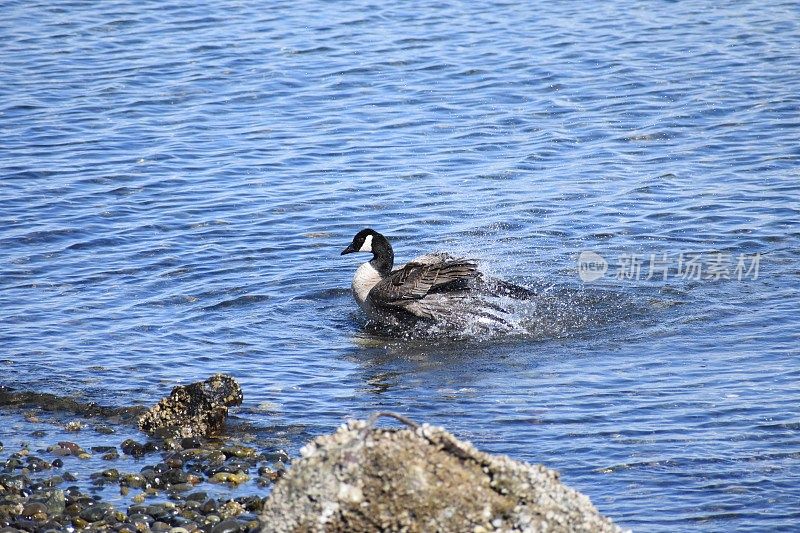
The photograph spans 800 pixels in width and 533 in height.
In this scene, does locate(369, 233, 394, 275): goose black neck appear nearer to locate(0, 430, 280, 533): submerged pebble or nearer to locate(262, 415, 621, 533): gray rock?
locate(0, 430, 280, 533): submerged pebble

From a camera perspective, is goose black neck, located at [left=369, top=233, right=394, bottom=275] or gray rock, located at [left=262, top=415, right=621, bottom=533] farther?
goose black neck, located at [left=369, top=233, right=394, bottom=275]

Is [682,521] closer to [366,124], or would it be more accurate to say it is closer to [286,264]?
[286,264]

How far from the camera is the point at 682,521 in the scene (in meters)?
6.84

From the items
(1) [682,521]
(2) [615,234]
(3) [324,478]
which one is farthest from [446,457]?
(2) [615,234]

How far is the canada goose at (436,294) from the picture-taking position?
11.2 metres

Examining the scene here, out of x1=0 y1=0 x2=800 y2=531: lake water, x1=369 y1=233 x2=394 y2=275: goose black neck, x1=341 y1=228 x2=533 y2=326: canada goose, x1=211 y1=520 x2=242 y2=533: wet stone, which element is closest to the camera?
x1=211 y1=520 x2=242 y2=533: wet stone

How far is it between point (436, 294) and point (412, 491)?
6633 mm

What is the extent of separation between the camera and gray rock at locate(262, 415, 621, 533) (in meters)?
4.81

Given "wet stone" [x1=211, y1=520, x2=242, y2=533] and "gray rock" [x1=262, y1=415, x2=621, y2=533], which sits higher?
"gray rock" [x1=262, y1=415, x2=621, y2=533]

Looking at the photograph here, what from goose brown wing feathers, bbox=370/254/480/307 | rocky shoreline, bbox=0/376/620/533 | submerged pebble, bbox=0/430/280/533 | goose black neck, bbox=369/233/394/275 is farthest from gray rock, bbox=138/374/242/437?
goose black neck, bbox=369/233/394/275

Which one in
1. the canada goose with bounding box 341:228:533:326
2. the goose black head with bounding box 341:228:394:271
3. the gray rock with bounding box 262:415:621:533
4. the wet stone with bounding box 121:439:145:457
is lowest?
the canada goose with bounding box 341:228:533:326

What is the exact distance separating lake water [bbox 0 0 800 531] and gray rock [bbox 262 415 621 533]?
2.12 meters

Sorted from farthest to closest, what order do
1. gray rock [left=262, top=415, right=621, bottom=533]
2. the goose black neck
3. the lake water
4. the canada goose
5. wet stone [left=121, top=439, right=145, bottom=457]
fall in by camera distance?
the goose black neck < the canada goose < the lake water < wet stone [left=121, top=439, right=145, bottom=457] < gray rock [left=262, top=415, right=621, bottom=533]

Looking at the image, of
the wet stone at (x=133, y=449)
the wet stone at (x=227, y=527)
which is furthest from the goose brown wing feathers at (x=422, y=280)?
the wet stone at (x=227, y=527)
